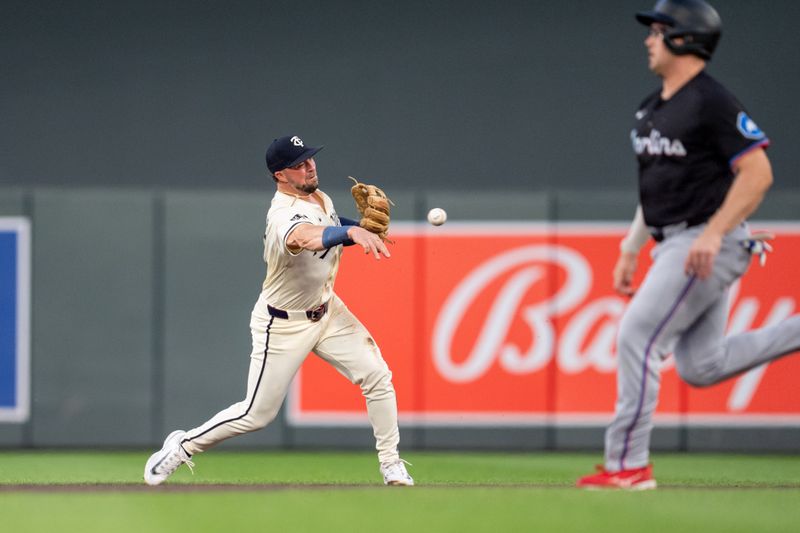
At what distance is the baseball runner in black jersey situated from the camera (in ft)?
15.8

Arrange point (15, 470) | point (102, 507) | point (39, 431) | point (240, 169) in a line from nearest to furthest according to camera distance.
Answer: point (102, 507) → point (15, 470) → point (39, 431) → point (240, 169)

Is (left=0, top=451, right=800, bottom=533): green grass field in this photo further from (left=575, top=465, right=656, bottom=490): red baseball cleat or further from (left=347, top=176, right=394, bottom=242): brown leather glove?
(left=347, top=176, right=394, bottom=242): brown leather glove

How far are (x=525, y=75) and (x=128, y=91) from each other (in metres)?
3.40

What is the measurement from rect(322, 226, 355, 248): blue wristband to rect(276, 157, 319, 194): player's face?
26.2 inches

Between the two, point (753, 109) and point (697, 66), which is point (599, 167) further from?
point (697, 66)

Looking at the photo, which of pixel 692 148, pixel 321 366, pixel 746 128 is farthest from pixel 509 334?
pixel 746 128

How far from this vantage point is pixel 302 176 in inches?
244

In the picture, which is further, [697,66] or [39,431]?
[39,431]

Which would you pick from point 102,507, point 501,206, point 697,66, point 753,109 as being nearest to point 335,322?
point 102,507

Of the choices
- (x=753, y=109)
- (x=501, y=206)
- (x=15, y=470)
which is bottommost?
(x=15, y=470)

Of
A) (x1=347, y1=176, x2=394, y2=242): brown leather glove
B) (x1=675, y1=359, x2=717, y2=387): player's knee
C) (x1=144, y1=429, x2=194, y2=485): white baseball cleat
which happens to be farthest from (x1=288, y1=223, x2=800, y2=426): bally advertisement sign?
(x1=675, y1=359, x2=717, y2=387): player's knee

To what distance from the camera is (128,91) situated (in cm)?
1166

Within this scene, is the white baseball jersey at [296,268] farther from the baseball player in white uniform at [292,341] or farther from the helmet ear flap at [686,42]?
the helmet ear flap at [686,42]

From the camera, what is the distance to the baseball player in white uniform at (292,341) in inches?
241
